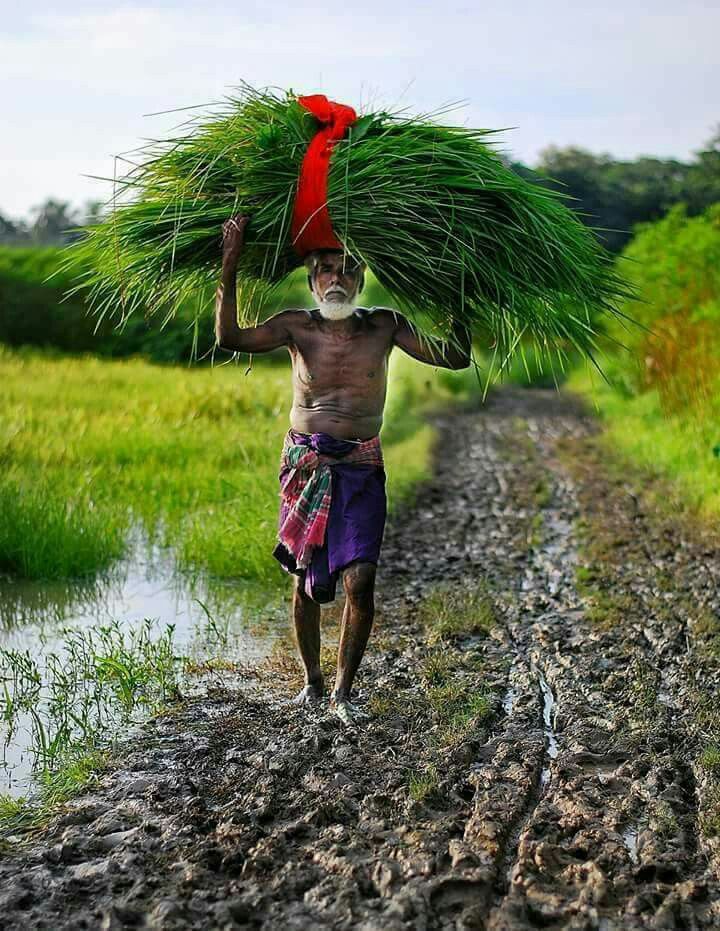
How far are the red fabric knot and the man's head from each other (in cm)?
4

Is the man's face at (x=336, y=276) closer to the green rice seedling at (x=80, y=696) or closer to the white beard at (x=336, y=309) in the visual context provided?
the white beard at (x=336, y=309)

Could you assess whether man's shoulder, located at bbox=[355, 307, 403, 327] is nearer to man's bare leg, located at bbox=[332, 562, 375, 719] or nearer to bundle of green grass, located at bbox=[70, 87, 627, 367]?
bundle of green grass, located at bbox=[70, 87, 627, 367]

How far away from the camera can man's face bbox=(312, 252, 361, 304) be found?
4.46m

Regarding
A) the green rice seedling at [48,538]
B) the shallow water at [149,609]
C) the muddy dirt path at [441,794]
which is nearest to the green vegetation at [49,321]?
the green rice seedling at [48,538]

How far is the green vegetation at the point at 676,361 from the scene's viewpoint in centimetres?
1132

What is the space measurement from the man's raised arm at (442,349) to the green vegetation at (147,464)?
1830 mm

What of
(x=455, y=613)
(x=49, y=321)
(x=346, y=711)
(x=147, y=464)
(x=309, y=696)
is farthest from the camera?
(x=49, y=321)

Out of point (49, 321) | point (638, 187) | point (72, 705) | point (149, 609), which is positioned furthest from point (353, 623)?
point (638, 187)

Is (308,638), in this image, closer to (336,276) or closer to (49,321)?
(336,276)

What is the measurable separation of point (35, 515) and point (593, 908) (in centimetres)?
442

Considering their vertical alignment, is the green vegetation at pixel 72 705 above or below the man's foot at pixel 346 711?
below

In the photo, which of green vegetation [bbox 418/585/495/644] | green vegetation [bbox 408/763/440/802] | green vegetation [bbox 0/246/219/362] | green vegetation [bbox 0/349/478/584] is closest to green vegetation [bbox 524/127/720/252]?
green vegetation [bbox 0/246/219/362]

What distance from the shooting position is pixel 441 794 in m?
3.69

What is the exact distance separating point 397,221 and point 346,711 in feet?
5.70
